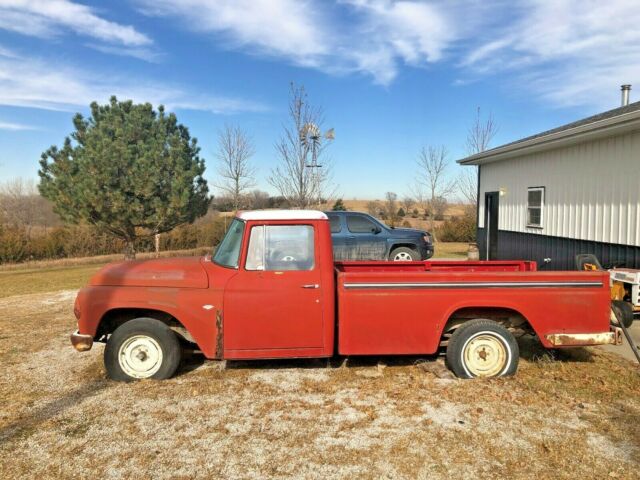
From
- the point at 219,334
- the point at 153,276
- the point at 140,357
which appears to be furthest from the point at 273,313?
the point at 140,357

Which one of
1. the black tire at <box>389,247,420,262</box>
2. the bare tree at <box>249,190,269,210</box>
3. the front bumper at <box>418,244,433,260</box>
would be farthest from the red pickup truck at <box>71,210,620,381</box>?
the bare tree at <box>249,190,269,210</box>

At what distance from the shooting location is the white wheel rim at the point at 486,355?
4707 millimetres

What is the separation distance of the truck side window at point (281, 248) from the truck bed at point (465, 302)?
0.45m

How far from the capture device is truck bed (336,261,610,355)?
459 centimetres

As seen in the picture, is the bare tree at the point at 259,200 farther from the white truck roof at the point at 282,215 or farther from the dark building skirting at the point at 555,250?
the white truck roof at the point at 282,215

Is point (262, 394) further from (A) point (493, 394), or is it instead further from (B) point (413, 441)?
(A) point (493, 394)

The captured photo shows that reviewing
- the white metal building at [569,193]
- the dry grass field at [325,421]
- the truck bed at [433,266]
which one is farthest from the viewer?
the white metal building at [569,193]

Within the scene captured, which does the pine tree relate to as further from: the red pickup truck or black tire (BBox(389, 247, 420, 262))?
the red pickup truck

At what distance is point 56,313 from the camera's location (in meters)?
8.74

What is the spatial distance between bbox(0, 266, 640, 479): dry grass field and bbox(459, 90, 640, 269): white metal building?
4209 mm

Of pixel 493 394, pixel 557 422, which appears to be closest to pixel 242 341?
pixel 493 394

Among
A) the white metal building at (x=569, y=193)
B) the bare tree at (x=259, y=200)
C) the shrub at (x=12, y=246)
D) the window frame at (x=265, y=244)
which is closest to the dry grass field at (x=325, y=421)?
the window frame at (x=265, y=244)

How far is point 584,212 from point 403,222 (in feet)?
83.4

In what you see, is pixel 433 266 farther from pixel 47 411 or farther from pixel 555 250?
pixel 555 250
